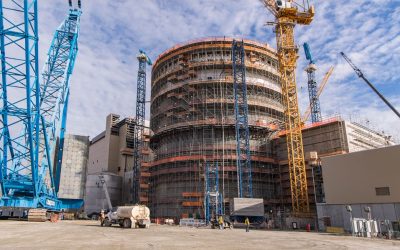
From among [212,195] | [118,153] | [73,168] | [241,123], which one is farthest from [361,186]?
[118,153]

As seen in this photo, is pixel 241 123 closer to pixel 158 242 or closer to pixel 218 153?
pixel 218 153

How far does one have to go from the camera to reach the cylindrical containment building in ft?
191

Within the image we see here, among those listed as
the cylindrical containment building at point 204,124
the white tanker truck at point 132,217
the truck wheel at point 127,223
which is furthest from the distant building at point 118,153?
the truck wheel at point 127,223

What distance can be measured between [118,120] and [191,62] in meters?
37.6

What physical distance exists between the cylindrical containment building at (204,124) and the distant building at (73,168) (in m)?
22.9

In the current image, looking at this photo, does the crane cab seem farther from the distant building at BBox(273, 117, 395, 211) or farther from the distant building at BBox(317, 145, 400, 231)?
the distant building at BBox(317, 145, 400, 231)

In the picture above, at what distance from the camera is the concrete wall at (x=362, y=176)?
3441 cm

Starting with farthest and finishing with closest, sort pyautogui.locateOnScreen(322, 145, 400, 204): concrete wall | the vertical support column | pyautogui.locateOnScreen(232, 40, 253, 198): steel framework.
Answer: the vertical support column < pyautogui.locateOnScreen(232, 40, 253, 198): steel framework < pyautogui.locateOnScreen(322, 145, 400, 204): concrete wall

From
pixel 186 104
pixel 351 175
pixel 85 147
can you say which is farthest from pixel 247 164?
pixel 85 147

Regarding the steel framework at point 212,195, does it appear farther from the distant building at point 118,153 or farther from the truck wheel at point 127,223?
the distant building at point 118,153

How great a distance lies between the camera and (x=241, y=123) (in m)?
59.5

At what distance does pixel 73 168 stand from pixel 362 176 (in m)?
65.2

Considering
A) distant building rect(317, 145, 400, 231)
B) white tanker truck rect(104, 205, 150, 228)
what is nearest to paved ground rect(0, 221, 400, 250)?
A: white tanker truck rect(104, 205, 150, 228)

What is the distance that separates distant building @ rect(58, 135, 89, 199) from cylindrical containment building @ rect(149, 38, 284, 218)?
22.9 meters
